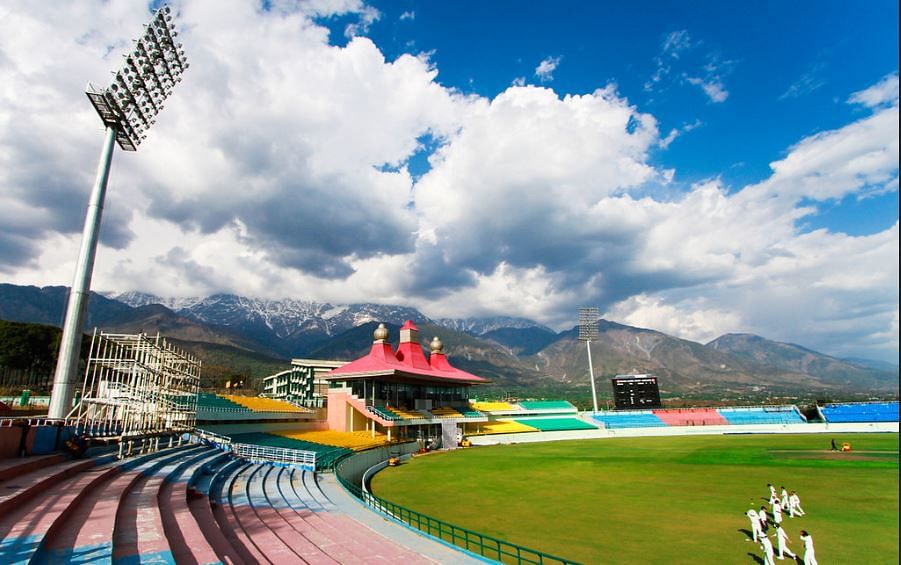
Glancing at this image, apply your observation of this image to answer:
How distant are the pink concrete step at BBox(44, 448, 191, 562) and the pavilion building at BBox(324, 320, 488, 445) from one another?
32.1m

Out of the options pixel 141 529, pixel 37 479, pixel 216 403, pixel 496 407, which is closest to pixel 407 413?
pixel 216 403

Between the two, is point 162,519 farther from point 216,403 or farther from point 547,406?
point 547,406

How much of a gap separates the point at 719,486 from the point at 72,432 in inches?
1194

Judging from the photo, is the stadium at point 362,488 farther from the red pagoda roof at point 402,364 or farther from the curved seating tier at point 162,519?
the red pagoda roof at point 402,364

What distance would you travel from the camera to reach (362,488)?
23844mm

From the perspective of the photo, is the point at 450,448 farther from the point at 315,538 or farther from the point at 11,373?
the point at 11,373

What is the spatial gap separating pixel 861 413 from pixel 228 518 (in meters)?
79.2

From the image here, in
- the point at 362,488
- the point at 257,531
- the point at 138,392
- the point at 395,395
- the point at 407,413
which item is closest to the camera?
the point at 257,531

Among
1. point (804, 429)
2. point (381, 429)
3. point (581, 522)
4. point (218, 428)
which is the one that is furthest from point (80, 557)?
point (804, 429)

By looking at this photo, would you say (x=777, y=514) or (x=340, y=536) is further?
(x=777, y=514)

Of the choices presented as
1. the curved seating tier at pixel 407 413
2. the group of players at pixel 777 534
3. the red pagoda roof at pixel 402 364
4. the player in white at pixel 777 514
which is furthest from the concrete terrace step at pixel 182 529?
the curved seating tier at pixel 407 413

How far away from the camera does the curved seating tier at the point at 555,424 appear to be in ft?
204

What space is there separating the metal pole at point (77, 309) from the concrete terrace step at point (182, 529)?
37.0ft

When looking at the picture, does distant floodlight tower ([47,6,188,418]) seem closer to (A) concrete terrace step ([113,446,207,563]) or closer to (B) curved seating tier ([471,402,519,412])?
(A) concrete terrace step ([113,446,207,563])
